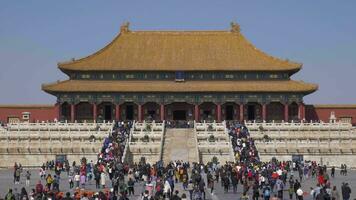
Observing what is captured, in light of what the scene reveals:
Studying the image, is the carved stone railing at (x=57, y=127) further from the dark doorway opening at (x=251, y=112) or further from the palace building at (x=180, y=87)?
the dark doorway opening at (x=251, y=112)

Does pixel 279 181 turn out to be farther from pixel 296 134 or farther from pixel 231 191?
pixel 296 134

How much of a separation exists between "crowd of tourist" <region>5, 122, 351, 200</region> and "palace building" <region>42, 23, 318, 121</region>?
18.6m

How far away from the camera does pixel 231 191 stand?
38.9 meters

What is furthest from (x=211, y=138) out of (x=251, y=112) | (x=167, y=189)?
(x=167, y=189)

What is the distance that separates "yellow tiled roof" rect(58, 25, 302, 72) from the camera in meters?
81.4

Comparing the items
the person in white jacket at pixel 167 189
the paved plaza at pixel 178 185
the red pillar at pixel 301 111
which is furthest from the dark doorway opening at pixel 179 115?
the person in white jacket at pixel 167 189

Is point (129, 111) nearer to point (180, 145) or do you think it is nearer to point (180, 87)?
point (180, 87)

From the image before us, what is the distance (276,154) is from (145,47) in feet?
107

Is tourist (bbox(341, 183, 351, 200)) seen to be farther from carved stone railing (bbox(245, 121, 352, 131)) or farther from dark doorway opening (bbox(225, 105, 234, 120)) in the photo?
dark doorway opening (bbox(225, 105, 234, 120))

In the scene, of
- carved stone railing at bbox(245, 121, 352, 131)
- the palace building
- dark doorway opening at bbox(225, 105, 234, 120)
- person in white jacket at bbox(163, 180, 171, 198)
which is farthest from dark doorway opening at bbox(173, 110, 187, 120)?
person in white jacket at bbox(163, 180, 171, 198)

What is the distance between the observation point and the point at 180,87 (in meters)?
79.8

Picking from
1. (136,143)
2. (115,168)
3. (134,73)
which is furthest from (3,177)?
(134,73)

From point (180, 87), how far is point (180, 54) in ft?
20.9

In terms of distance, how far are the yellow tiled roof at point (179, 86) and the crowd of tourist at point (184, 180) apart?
718 inches
